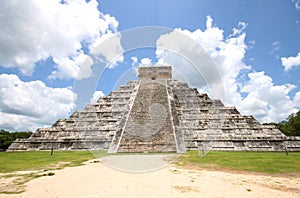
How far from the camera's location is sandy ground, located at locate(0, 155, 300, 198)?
473cm

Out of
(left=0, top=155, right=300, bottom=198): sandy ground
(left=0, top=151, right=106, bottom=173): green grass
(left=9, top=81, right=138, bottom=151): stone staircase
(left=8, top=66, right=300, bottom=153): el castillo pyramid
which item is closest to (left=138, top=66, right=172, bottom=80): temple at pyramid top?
(left=8, top=66, right=300, bottom=153): el castillo pyramid

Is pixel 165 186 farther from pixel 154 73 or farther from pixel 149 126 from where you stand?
pixel 154 73

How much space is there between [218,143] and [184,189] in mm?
11443

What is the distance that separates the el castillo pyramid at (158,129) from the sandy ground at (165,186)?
24.2 ft

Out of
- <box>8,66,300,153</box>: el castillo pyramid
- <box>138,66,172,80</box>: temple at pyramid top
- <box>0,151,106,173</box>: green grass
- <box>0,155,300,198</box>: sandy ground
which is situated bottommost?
<box>0,155,300,198</box>: sandy ground

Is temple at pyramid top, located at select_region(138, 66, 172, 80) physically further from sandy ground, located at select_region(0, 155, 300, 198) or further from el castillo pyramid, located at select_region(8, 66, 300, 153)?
sandy ground, located at select_region(0, 155, 300, 198)

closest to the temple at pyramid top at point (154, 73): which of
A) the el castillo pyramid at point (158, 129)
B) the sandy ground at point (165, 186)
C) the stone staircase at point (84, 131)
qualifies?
the el castillo pyramid at point (158, 129)

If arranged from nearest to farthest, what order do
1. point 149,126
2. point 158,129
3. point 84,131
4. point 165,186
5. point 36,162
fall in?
point 165,186 → point 36,162 → point 158,129 → point 149,126 → point 84,131

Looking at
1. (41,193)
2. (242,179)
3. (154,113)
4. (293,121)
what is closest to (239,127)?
(154,113)

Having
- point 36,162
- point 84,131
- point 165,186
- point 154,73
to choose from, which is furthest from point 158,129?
point 154,73

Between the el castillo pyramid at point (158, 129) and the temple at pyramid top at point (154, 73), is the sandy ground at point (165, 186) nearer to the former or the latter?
the el castillo pyramid at point (158, 129)

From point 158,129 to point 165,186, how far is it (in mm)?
11145

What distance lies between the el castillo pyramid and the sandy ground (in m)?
7.38

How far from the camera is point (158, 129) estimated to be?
16578mm
